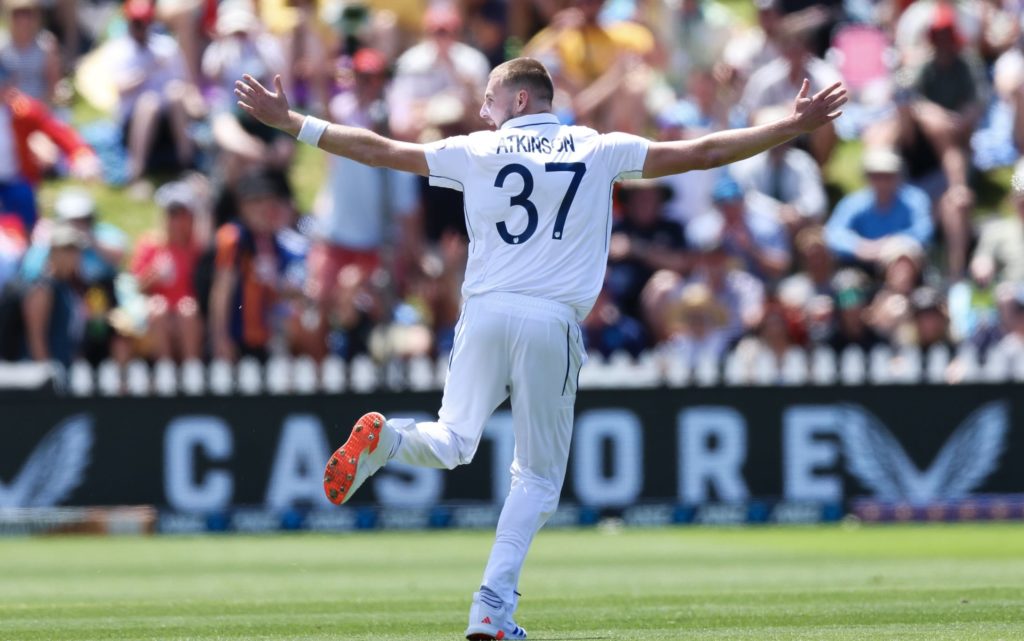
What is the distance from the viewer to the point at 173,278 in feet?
53.3

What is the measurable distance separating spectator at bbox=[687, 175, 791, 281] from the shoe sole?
→ 32.1 ft

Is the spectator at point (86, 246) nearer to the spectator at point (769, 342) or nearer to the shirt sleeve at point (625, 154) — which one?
the spectator at point (769, 342)

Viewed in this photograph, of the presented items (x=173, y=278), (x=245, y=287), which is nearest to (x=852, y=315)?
(x=245, y=287)

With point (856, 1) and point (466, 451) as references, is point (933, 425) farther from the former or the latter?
point (466, 451)

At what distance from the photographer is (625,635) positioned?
7.76 metres

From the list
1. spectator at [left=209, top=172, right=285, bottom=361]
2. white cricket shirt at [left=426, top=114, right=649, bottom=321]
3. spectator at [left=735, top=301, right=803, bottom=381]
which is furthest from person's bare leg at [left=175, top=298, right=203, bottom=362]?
white cricket shirt at [left=426, top=114, right=649, bottom=321]

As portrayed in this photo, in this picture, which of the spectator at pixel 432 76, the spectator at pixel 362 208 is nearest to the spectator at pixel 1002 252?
the spectator at pixel 432 76

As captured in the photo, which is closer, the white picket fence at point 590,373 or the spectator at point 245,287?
the white picket fence at point 590,373

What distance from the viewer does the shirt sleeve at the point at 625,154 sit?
25.2 feet

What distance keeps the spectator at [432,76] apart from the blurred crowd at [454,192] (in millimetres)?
34

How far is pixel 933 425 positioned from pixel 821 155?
13.4 ft

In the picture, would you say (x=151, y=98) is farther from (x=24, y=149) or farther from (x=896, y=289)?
(x=896, y=289)

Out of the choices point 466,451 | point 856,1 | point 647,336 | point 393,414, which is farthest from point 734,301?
point 466,451

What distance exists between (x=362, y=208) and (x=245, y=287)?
126 centimetres
